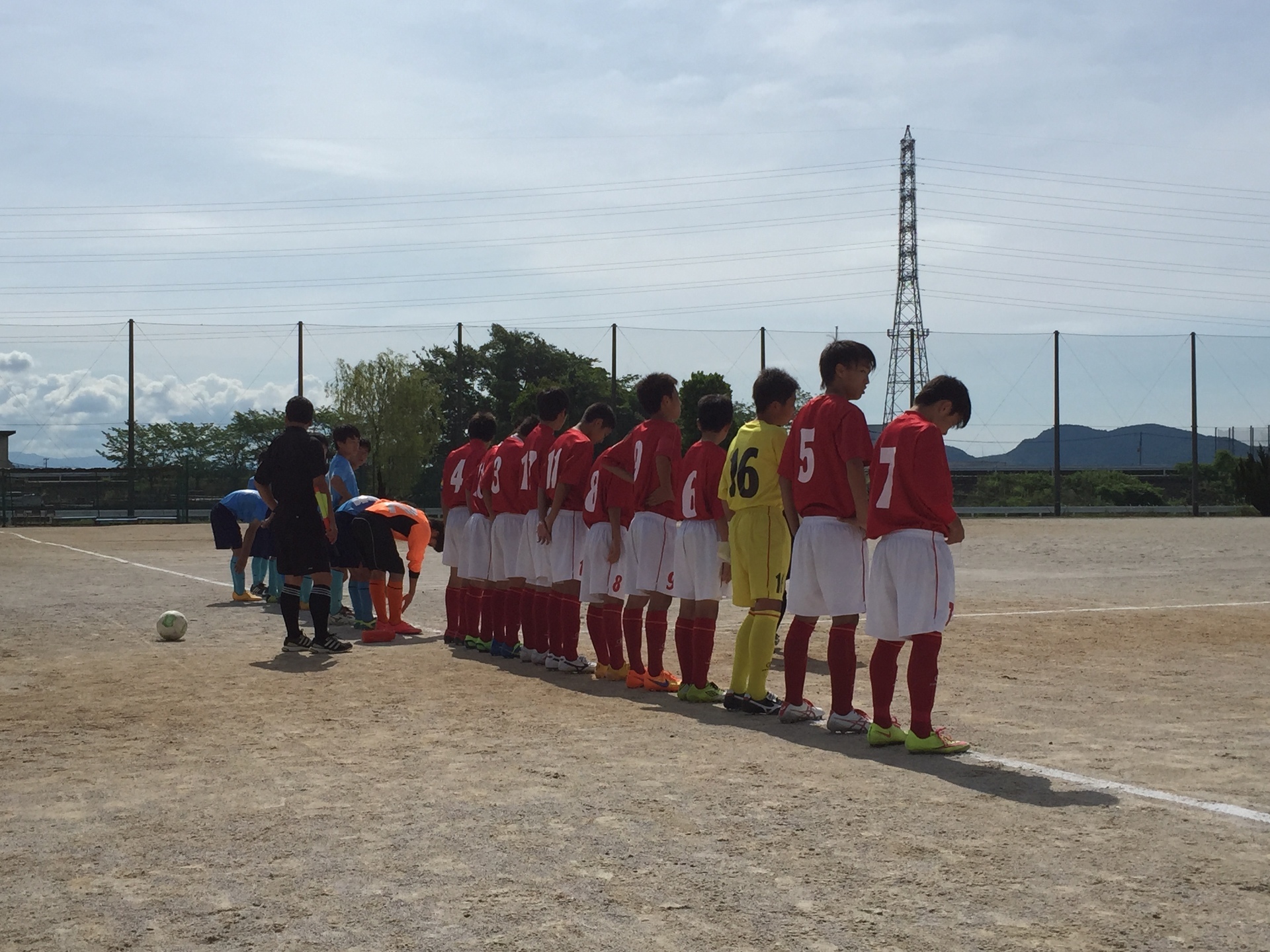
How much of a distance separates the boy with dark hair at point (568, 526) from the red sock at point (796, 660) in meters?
2.40

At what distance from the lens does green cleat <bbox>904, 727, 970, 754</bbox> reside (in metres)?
5.86

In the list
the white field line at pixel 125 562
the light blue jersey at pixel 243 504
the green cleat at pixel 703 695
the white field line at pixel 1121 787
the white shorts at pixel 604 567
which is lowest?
the white field line at pixel 125 562

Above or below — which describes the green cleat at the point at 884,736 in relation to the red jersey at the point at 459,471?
below

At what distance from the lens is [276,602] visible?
14156mm

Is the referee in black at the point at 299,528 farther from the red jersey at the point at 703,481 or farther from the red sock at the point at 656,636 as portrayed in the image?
the red jersey at the point at 703,481

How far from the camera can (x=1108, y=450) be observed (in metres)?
45.6

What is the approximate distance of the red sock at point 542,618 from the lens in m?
9.50

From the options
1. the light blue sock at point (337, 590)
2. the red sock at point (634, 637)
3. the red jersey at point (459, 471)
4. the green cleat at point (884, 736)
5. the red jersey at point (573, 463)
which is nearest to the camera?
the green cleat at point (884, 736)

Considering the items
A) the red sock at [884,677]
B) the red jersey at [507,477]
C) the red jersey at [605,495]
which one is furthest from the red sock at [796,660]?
the red jersey at [507,477]

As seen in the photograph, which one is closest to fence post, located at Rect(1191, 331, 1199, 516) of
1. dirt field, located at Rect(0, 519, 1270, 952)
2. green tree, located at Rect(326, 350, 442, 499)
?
green tree, located at Rect(326, 350, 442, 499)

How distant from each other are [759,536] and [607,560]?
1668 millimetres

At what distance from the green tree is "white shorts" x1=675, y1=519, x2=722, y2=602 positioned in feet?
128

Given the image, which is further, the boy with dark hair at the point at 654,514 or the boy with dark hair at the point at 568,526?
the boy with dark hair at the point at 568,526

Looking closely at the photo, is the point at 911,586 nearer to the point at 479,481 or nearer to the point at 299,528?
the point at 479,481
